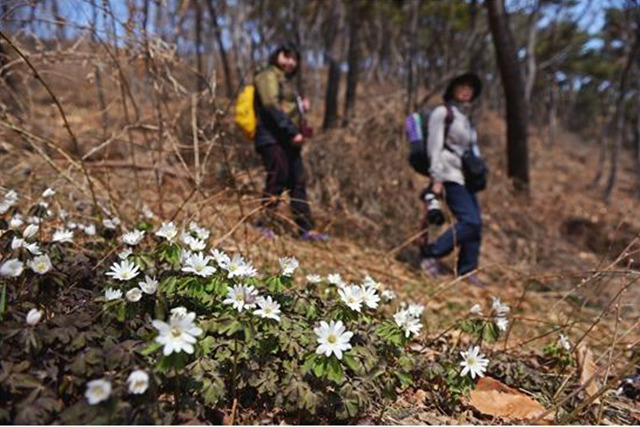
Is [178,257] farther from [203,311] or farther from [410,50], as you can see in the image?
[410,50]

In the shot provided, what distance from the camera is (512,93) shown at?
6.29 meters

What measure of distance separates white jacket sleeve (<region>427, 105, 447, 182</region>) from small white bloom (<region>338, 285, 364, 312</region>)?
8.41 feet

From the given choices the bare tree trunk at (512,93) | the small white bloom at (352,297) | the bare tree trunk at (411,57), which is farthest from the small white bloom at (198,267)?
the bare tree trunk at (512,93)

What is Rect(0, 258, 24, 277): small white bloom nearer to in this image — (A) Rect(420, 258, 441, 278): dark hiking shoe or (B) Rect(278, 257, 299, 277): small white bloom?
(B) Rect(278, 257, 299, 277): small white bloom

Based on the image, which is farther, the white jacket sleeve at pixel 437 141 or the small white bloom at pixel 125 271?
the white jacket sleeve at pixel 437 141

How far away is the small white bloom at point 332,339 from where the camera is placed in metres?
1.42

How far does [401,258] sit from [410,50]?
424 centimetres

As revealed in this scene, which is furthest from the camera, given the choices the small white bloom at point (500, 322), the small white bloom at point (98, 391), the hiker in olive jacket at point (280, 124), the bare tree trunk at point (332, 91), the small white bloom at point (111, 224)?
the bare tree trunk at point (332, 91)

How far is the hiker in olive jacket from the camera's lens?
403 cm

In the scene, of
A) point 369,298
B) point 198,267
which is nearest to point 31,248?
point 198,267

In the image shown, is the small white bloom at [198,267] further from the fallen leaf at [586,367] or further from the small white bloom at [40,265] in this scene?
the fallen leaf at [586,367]

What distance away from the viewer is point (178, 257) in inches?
68.3

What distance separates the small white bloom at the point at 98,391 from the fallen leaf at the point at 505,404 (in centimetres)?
130

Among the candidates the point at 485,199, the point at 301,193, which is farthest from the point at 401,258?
the point at 485,199
